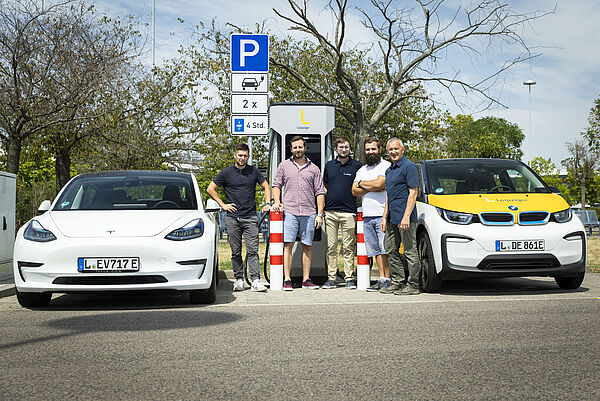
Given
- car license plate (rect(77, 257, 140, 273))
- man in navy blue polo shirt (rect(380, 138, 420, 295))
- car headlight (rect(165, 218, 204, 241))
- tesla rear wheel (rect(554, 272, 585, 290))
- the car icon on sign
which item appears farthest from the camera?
the car icon on sign

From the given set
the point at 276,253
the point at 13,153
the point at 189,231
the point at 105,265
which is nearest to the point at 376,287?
the point at 276,253

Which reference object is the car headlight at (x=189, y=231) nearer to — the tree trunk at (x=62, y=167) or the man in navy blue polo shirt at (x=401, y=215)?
the man in navy blue polo shirt at (x=401, y=215)

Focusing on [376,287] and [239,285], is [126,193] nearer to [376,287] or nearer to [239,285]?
[239,285]

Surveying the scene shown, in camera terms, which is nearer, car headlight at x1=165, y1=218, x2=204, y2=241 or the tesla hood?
the tesla hood

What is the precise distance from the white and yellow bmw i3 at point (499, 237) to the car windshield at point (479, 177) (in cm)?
15

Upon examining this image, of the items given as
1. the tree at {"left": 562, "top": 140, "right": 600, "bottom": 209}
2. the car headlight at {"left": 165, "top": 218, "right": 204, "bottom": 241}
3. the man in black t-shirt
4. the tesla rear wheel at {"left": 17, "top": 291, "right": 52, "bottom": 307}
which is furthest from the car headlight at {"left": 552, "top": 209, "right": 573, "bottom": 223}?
the tree at {"left": 562, "top": 140, "right": 600, "bottom": 209}

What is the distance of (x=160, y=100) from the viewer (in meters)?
25.0

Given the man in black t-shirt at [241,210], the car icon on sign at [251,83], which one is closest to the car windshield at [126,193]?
the man in black t-shirt at [241,210]

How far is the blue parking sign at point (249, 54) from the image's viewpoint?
36.1 feet

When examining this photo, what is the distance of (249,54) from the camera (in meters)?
11.0

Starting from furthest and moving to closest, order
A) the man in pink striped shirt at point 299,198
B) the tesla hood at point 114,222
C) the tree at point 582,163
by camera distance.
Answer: the tree at point 582,163 → the man in pink striped shirt at point 299,198 → the tesla hood at point 114,222

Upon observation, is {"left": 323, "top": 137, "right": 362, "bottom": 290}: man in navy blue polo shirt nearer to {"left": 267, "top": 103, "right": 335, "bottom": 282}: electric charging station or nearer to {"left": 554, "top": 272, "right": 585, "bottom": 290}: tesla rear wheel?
{"left": 267, "top": 103, "right": 335, "bottom": 282}: electric charging station

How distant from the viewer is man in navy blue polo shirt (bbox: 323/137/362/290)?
9578 mm

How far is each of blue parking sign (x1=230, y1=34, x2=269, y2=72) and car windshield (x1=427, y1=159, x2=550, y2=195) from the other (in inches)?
124
